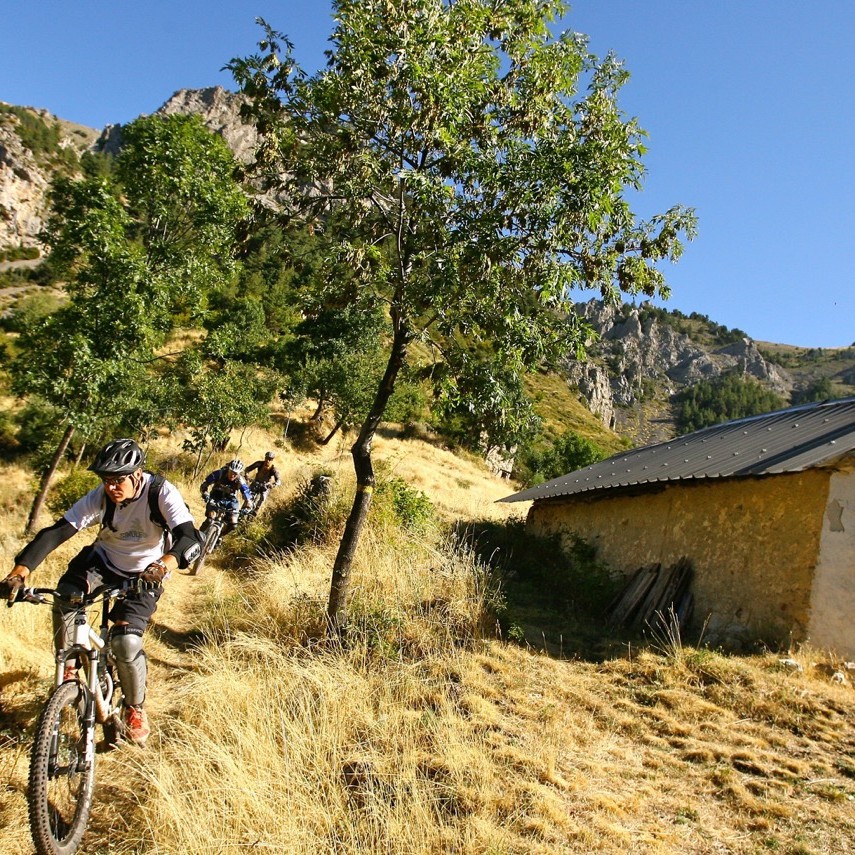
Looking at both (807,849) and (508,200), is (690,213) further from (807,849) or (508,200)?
(807,849)

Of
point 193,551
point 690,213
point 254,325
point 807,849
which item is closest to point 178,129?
point 690,213

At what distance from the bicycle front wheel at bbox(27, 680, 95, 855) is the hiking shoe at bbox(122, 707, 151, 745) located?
1.49 feet

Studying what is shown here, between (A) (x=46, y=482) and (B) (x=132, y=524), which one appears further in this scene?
(A) (x=46, y=482)

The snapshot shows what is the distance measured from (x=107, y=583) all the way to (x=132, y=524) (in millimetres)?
408

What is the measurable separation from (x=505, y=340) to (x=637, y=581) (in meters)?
5.98

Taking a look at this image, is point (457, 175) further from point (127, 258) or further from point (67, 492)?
point (67, 492)

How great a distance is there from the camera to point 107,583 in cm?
386

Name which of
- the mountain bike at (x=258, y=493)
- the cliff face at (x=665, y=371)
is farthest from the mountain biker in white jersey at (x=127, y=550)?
the cliff face at (x=665, y=371)

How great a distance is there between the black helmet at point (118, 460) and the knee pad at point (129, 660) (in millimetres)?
967

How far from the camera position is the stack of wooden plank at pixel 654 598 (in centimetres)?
894

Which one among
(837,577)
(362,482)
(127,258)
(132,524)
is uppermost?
(127,258)

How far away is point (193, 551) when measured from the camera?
3639mm

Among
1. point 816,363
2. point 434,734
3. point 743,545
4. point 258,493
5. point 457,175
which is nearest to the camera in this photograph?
point 434,734

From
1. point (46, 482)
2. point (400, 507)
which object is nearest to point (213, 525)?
point (400, 507)
